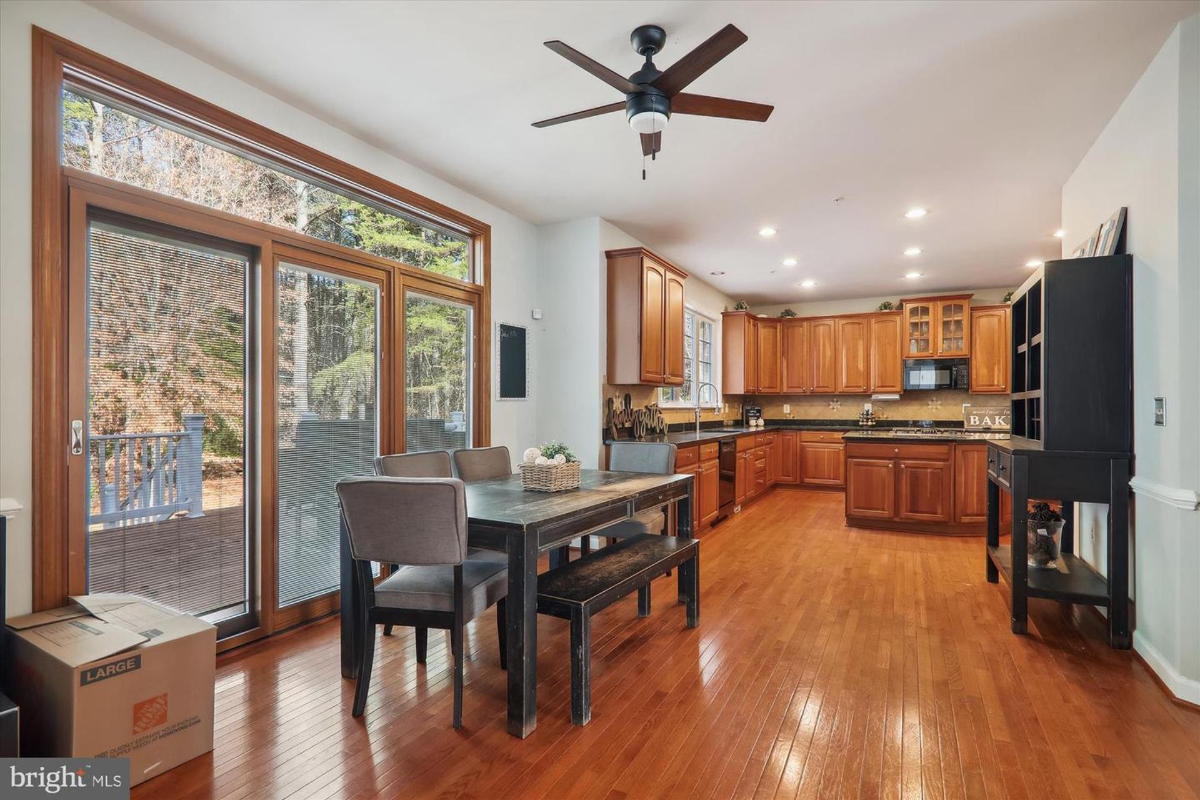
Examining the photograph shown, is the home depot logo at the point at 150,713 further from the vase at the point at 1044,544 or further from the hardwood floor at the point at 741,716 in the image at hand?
the vase at the point at 1044,544

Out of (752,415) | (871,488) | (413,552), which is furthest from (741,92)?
(752,415)

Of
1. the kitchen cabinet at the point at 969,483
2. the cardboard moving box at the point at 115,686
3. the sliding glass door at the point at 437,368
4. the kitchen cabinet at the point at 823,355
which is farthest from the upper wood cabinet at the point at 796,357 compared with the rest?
the cardboard moving box at the point at 115,686

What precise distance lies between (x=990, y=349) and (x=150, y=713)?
8.55 m

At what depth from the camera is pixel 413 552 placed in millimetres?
2156

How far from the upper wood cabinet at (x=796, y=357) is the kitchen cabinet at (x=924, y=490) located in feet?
10.0

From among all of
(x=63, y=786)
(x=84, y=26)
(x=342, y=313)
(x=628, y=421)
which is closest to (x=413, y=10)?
(x=84, y=26)

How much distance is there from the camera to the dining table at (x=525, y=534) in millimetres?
2150

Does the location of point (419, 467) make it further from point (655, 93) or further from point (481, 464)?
point (655, 93)

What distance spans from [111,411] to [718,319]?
6802 millimetres

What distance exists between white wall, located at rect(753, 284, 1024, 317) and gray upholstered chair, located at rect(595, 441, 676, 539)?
561 centimetres

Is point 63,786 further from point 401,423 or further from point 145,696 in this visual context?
point 401,423

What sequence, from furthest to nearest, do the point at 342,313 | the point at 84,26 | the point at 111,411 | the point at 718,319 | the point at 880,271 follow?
the point at 718,319 < the point at 880,271 < the point at 342,313 < the point at 111,411 < the point at 84,26

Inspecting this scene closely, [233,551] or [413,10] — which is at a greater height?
[413,10]

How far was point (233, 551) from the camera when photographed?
2.99m
